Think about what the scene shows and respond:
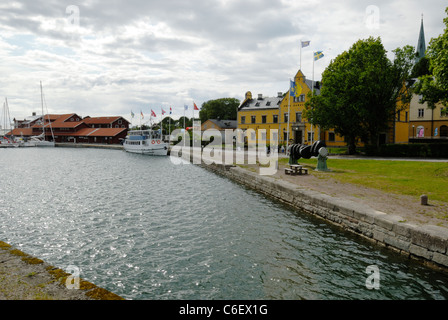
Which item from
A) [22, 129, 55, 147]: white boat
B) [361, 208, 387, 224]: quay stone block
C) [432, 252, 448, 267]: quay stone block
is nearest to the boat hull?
[22, 129, 55, 147]: white boat

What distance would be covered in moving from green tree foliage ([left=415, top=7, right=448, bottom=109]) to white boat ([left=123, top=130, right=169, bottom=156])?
47610 mm

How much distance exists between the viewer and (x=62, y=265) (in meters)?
9.79

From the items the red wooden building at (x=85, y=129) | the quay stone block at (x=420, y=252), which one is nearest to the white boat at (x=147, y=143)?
the red wooden building at (x=85, y=129)

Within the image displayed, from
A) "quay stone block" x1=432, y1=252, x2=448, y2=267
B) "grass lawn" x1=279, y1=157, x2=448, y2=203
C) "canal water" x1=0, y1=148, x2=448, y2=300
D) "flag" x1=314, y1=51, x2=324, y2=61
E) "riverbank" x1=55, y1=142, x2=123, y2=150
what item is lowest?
"canal water" x1=0, y1=148, x2=448, y2=300

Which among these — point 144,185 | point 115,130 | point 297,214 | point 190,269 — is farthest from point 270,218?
point 115,130

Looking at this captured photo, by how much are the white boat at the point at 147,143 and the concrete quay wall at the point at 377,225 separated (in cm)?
4687

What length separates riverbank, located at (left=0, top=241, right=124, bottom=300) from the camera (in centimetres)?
593

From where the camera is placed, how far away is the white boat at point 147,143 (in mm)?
62812

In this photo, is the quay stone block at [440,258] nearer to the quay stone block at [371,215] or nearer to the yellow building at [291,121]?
the quay stone block at [371,215]

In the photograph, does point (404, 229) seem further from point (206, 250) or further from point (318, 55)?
point (318, 55)

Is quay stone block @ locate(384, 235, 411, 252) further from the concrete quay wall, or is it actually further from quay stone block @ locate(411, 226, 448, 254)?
→ quay stone block @ locate(411, 226, 448, 254)

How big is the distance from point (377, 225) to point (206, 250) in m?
6.69
